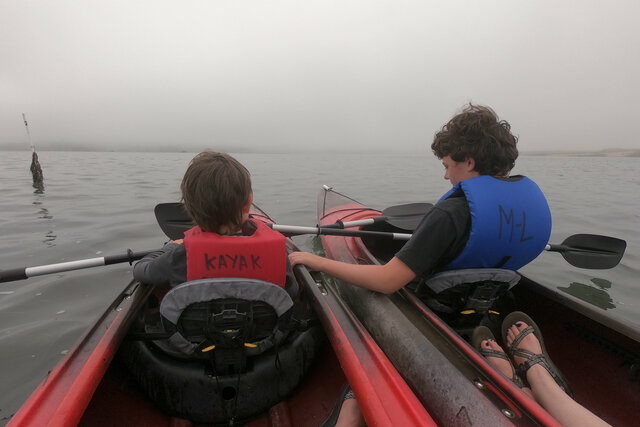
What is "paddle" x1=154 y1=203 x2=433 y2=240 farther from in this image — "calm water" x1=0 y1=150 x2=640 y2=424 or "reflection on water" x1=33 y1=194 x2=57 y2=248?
"reflection on water" x1=33 y1=194 x2=57 y2=248

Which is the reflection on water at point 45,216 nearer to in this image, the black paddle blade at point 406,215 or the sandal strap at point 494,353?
the black paddle blade at point 406,215

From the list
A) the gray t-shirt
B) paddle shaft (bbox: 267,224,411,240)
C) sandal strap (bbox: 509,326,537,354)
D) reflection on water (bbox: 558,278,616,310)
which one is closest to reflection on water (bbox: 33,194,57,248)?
paddle shaft (bbox: 267,224,411,240)

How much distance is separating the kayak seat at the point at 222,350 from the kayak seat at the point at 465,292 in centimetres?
79

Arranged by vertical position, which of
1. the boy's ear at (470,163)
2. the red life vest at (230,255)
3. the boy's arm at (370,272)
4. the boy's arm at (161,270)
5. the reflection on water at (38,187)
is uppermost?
the boy's ear at (470,163)

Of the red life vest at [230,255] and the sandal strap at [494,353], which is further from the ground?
the red life vest at [230,255]

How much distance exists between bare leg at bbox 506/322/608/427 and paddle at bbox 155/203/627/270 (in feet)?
5.37

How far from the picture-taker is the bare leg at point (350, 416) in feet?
4.86

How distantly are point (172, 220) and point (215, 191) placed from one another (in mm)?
2590

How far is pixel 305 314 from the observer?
2238mm

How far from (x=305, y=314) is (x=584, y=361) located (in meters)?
1.93

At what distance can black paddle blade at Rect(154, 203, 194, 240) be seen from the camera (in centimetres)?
359

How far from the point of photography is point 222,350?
65.5 inches

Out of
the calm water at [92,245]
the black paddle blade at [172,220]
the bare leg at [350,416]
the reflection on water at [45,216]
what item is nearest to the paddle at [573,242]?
the black paddle blade at [172,220]

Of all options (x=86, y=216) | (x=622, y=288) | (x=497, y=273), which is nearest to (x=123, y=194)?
(x=86, y=216)
